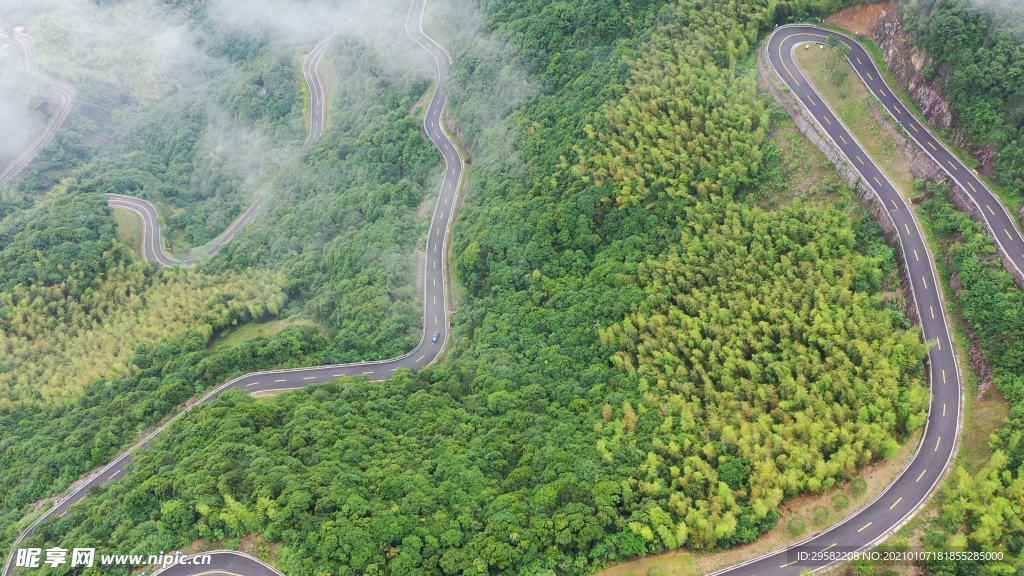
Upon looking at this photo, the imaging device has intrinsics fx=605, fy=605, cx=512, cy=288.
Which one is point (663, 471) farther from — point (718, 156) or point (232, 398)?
point (232, 398)

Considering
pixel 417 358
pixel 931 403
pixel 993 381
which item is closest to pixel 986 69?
pixel 993 381

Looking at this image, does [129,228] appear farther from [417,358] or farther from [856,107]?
[856,107]

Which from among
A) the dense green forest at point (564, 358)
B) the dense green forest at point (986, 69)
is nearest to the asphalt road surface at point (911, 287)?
the dense green forest at point (564, 358)

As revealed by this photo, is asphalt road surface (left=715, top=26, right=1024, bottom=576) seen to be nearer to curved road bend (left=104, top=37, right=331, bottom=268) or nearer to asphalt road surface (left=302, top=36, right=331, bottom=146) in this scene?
A: asphalt road surface (left=302, top=36, right=331, bottom=146)

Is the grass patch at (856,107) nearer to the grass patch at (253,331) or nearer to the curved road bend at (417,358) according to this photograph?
the curved road bend at (417,358)

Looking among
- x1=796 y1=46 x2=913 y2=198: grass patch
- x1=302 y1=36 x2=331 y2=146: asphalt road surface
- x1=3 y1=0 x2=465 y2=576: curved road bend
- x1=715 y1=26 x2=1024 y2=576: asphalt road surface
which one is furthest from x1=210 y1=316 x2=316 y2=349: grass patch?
x1=796 y1=46 x2=913 y2=198: grass patch

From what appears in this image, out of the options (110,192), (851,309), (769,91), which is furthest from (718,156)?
(110,192)
